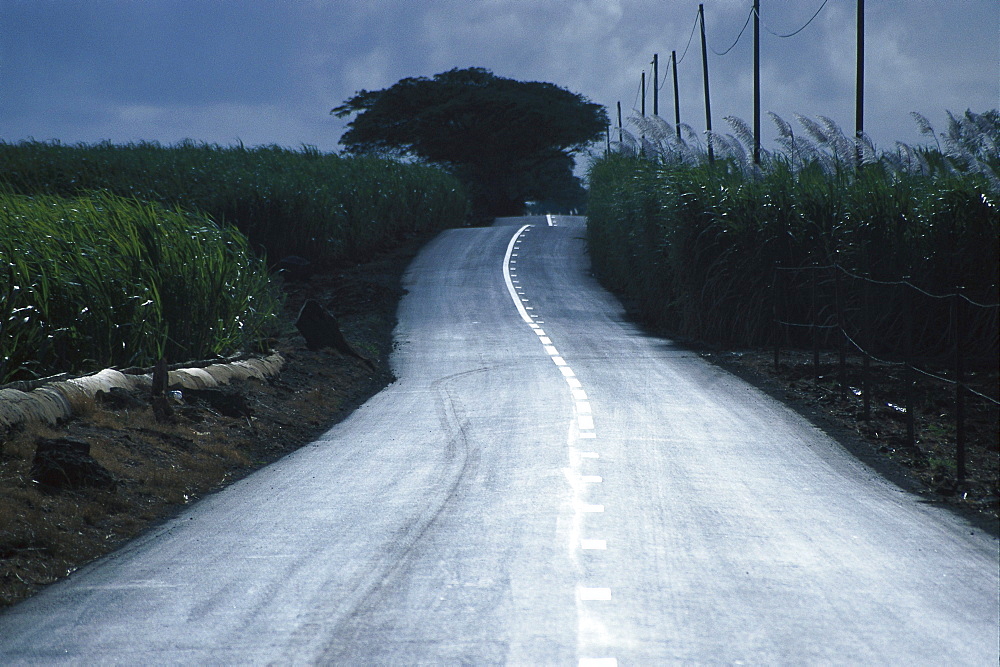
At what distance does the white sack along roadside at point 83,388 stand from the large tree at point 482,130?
60.0m

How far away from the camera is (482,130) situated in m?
72.6

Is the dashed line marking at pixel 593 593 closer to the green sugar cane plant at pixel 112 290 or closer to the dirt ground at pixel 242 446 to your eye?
the dirt ground at pixel 242 446

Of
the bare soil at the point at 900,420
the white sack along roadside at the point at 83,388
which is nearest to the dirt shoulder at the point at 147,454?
the white sack along roadside at the point at 83,388

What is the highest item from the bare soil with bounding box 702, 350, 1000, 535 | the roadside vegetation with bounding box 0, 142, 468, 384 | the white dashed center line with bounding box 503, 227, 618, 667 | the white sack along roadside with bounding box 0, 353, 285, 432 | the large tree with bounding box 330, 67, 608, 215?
the large tree with bounding box 330, 67, 608, 215

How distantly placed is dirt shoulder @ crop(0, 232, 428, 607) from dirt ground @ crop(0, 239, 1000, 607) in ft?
0.05

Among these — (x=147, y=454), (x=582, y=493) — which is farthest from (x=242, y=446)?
(x=582, y=493)

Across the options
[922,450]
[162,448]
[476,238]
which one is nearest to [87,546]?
[162,448]

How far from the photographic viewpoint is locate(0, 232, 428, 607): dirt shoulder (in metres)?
7.01

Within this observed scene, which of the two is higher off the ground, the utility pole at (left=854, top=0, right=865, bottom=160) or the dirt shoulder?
the utility pole at (left=854, top=0, right=865, bottom=160)

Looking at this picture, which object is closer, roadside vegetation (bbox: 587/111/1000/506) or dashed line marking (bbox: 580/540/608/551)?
dashed line marking (bbox: 580/540/608/551)

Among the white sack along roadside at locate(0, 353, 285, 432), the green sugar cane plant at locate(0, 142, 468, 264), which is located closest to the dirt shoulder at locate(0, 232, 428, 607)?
the white sack along roadside at locate(0, 353, 285, 432)

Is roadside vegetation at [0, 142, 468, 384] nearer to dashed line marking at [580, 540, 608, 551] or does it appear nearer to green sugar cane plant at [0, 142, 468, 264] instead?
dashed line marking at [580, 540, 608, 551]

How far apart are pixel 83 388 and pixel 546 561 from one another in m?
5.94

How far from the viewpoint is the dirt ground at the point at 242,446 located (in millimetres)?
7285
